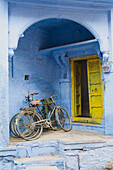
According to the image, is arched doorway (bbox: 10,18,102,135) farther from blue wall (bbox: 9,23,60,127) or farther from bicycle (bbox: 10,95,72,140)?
bicycle (bbox: 10,95,72,140)

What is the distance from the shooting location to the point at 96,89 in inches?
263

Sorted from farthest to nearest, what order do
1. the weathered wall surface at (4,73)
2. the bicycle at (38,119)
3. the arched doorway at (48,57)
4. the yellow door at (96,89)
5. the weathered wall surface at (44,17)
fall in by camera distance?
the yellow door at (96,89) < the arched doorway at (48,57) < the bicycle at (38,119) < the weathered wall surface at (44,17) < the weathered wall surface at (4,73)

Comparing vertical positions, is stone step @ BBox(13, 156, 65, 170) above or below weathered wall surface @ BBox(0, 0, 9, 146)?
below

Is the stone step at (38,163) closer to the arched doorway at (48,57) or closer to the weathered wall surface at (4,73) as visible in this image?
the weathered wall surface at (4,73)

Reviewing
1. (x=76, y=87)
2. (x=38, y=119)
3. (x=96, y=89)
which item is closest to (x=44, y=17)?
(x=38, y=119)

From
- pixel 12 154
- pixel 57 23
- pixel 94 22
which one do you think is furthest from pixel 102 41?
pixel 12 154

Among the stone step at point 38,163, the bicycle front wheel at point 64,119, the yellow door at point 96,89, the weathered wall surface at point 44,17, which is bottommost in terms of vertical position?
the stone step at point 38,163

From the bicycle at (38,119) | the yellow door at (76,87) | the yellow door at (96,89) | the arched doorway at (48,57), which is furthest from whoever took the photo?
the yellow door at (76,87)

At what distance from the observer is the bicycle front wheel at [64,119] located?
6393 millimetres

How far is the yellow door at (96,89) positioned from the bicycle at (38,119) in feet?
2.92

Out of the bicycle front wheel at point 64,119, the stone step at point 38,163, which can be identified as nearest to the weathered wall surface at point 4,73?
the stone step at point 38,163

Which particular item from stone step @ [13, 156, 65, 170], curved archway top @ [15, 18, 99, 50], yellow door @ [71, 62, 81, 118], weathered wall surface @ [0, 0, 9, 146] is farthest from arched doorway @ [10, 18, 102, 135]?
stone step @ [13, 156, 65, 170]

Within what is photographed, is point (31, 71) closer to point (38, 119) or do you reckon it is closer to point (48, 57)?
point (48, 57)

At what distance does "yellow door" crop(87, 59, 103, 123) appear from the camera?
21.5 feet
